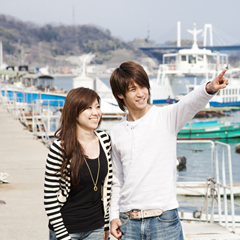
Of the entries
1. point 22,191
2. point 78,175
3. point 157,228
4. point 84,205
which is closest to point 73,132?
point 78,175

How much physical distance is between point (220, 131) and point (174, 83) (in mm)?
12848

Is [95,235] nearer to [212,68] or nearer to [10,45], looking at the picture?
[212,68]

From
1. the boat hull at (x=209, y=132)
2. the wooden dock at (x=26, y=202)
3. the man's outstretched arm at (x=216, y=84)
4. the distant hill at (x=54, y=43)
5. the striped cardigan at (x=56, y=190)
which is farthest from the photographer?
the distant hill at (x=54, y=43)

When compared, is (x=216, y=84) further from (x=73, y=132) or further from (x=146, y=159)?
(x=73, y=132)

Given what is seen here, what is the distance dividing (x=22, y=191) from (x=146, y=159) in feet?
12.0

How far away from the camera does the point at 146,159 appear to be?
1944 millimetres

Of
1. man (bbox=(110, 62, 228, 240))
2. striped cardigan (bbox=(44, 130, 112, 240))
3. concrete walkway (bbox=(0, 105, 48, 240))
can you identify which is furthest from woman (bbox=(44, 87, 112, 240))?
concrete walkway (bbox=(0, 105, 48, 240))

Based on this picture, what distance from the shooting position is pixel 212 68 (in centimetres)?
3509

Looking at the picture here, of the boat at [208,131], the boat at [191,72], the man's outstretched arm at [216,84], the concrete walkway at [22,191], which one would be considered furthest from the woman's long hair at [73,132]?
the boat at [191,72]

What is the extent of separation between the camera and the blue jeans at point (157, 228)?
1.92 meters

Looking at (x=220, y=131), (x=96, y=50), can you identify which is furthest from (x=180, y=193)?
(x=96, y=50)

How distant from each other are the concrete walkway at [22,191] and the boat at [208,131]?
14950 mm

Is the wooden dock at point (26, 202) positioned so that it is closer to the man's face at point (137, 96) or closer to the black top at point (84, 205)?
the black top at point (84, 205)

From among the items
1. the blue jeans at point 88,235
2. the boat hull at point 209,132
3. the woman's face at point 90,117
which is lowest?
the boat hull at point 209,132
